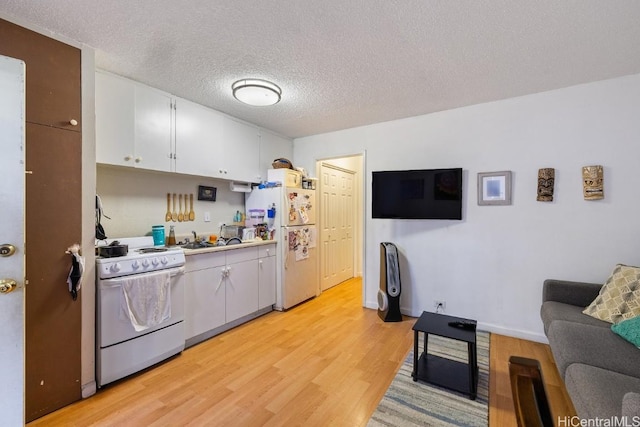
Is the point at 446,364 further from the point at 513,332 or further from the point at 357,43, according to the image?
the point at 357,43

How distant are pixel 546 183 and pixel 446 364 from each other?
1.91 meters

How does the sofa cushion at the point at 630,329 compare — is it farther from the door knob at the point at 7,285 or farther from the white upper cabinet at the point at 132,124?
the white upper cabinet at the point at 132,124

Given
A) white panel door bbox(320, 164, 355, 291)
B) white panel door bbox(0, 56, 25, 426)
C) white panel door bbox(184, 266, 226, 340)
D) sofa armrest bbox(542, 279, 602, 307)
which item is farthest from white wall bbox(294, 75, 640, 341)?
white panel door bbox(0, 56, 25, 426)

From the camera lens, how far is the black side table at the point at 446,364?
192 centimetres

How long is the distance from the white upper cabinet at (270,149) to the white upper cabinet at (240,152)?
0.25 feet

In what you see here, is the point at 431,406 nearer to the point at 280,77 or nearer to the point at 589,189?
the point at 589,189

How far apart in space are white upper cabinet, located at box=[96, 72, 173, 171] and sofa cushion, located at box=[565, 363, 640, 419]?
3309mm

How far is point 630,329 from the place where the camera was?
171cm

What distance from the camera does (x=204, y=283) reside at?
2.75 metres

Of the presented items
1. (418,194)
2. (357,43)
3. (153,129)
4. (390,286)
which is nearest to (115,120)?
(153,129)

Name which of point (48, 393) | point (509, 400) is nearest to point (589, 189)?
point (509, 400)

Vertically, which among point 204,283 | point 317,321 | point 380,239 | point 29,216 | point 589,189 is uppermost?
point 589,189

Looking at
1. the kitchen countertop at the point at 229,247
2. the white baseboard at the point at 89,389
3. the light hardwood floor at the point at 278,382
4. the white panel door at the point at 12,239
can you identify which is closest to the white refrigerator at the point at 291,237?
the kitchen countertop at the point at 229,247

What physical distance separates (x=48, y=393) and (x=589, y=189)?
4.40 metres
